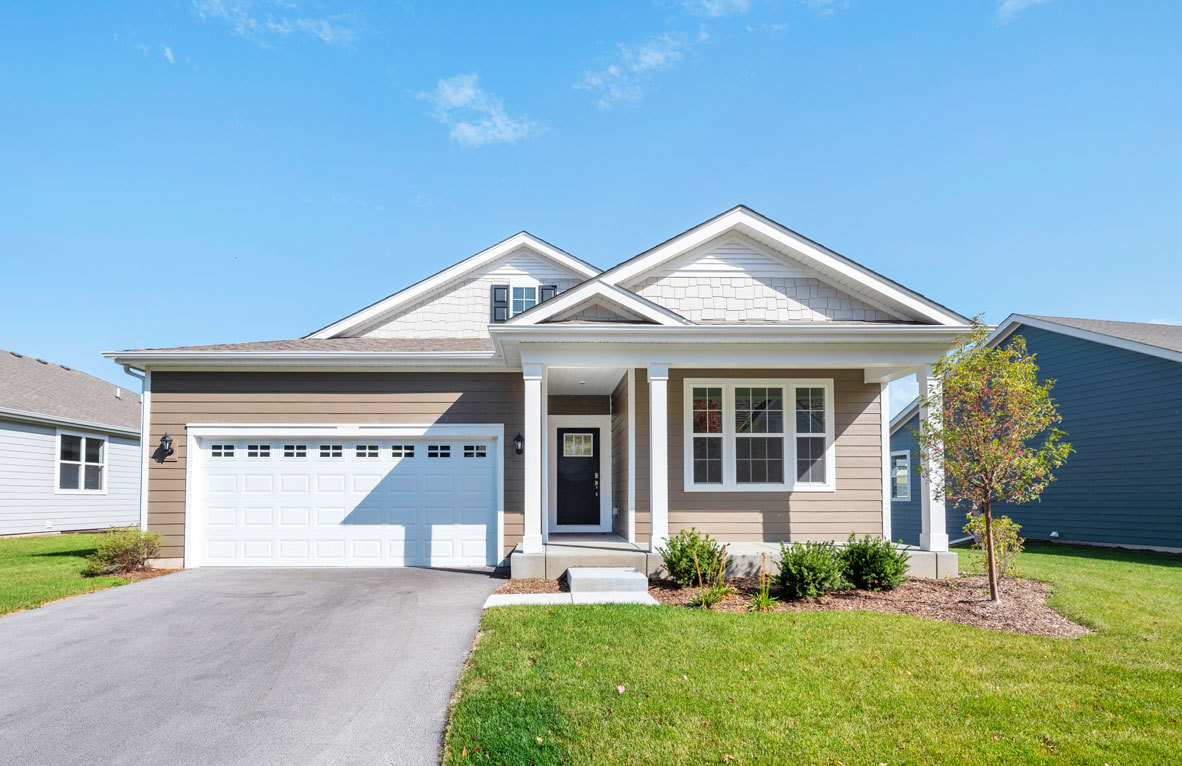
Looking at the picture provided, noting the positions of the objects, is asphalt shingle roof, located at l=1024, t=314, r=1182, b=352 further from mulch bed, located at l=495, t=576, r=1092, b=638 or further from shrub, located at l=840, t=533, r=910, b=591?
shrub, located at l=840, t=533, r=910, b=591

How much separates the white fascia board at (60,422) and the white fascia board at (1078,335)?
22440 mm

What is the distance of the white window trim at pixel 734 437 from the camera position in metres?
11.0

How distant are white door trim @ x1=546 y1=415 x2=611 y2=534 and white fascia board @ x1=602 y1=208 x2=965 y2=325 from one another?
3.90 meters

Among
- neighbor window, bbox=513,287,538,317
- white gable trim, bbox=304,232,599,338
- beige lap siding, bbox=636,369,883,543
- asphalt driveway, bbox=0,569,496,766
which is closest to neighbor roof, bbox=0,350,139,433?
white gable trim, bbox=304,232,599,338

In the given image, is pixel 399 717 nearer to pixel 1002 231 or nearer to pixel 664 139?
pixel 664 139

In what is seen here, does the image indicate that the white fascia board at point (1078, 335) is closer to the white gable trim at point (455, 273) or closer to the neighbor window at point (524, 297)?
the white gable trim at point (455, 273)

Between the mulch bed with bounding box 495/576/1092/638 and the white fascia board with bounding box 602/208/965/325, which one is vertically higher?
the white fascia board with bounding box 602/208/965/325

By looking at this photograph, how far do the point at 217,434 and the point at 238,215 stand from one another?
6.55m

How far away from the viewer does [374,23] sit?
1211 centimetres

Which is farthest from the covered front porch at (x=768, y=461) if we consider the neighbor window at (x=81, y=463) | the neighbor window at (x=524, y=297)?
the neighbor window at (x=81, y=463)

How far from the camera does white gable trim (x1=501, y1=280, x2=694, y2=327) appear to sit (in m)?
9.32

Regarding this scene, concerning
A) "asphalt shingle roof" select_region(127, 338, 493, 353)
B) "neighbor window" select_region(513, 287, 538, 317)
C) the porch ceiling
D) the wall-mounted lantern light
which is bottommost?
the wall-mounted lantern light

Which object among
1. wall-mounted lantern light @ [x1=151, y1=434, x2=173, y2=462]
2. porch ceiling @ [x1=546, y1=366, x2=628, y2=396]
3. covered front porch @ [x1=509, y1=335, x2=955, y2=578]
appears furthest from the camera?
wall-mounted lantern light @ [x1=151, y1=434, x2=173, y2=462]

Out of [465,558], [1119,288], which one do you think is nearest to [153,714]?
[465,558]
